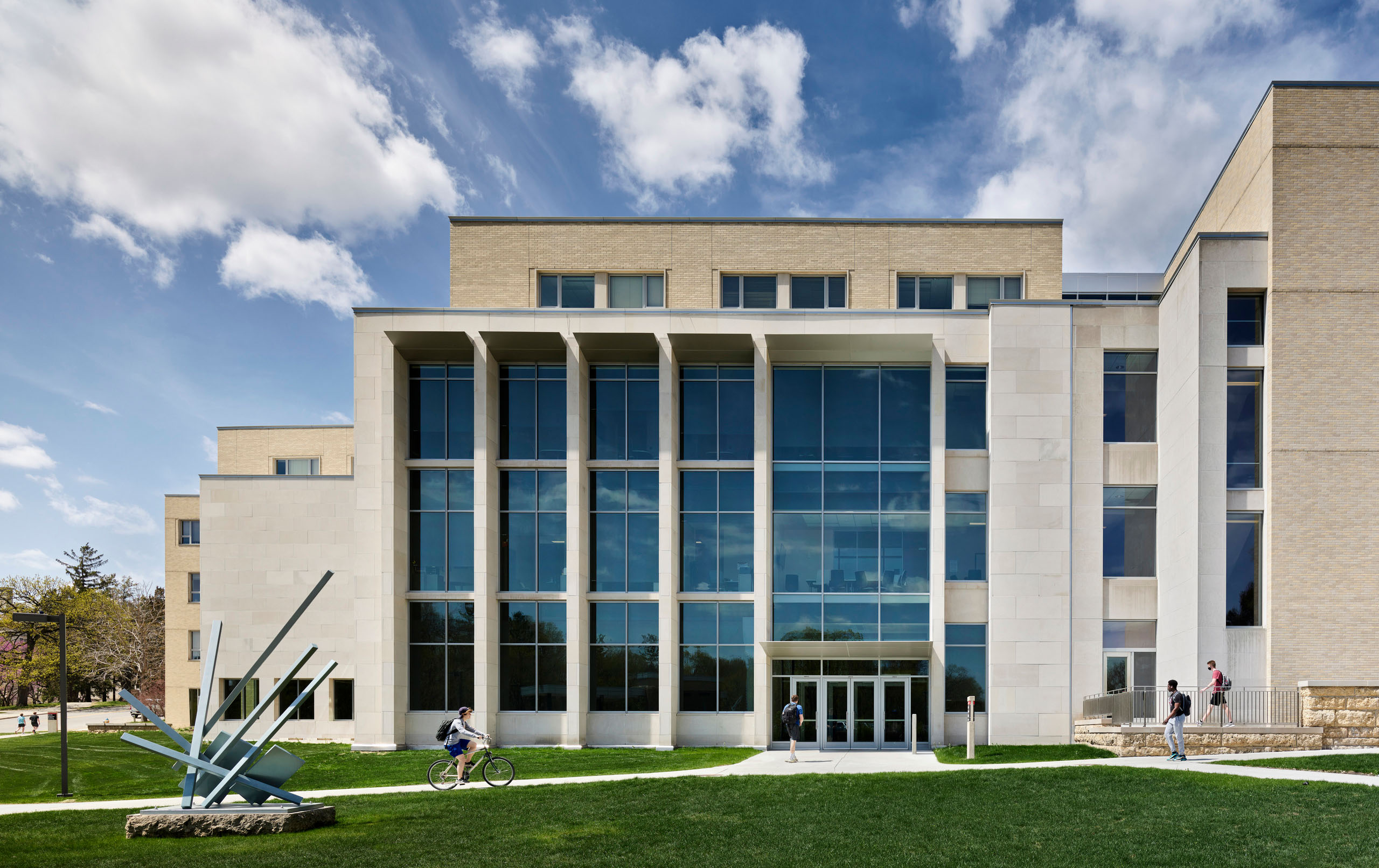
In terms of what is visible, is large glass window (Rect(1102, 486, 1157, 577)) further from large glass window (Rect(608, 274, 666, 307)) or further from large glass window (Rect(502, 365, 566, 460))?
large glass window (Rect(502, 365, 566, 460))

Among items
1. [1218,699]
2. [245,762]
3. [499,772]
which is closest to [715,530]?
[499,772]

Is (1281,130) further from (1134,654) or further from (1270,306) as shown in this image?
(1134,654)

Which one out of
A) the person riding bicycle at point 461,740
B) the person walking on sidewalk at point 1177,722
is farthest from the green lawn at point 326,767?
the person walking on sidewalk at point 1177,722

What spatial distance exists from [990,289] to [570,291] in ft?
48.6

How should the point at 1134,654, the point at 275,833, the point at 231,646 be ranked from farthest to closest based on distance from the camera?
the point at 231,646, the point at 1134,654, the point at 275,833

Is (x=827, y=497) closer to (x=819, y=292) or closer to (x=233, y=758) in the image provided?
(x=819, y=292)

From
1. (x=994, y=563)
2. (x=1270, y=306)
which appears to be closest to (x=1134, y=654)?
(x=994, y=563)

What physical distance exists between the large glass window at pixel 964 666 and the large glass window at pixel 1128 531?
4.12 meters

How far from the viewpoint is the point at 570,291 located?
33500 mm

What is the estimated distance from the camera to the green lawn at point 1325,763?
17875 millimetres

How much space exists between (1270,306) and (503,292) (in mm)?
23533

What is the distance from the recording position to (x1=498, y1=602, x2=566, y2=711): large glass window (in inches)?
1129

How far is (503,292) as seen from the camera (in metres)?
33.3

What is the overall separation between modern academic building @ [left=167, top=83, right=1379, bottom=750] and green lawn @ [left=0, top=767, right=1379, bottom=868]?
9273 millimetres
